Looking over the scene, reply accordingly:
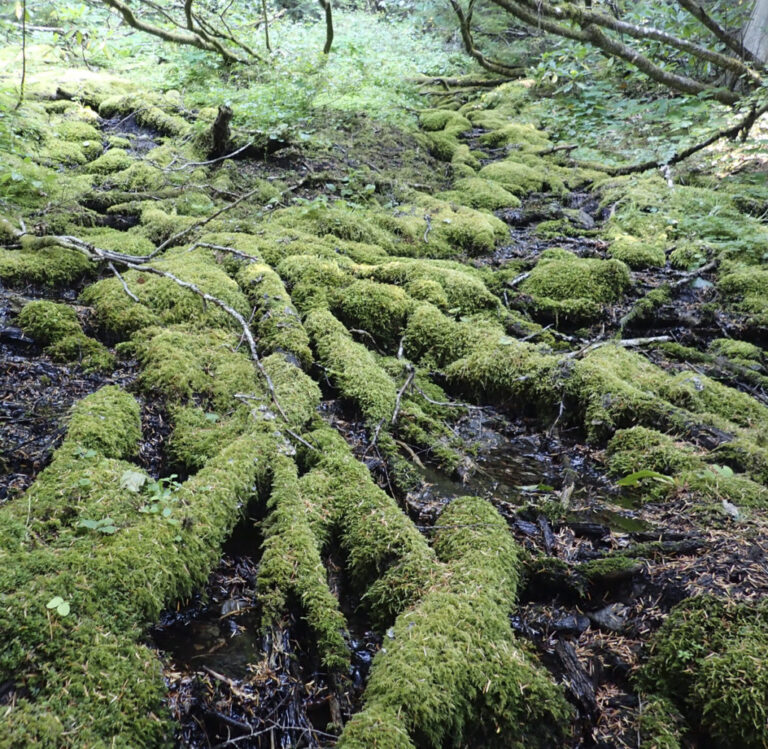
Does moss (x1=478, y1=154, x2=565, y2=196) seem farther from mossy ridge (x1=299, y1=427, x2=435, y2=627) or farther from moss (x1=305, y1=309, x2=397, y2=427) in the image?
mossy ridge (x1=299, y1=427, x2=435, y2=627)

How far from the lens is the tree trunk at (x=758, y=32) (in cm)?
1032

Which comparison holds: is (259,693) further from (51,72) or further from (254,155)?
(51,72)

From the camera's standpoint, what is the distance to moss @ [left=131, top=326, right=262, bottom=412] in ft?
12.9

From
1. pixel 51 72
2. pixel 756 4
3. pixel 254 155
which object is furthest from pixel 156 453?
pixel 756 4

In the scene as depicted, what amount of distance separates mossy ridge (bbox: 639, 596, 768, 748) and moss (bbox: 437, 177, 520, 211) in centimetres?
777

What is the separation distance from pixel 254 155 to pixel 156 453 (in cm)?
718

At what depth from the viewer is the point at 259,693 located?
7.52 feet

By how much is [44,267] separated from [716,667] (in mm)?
5968

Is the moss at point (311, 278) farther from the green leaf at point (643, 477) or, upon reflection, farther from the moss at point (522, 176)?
the moss at point (522, 176)

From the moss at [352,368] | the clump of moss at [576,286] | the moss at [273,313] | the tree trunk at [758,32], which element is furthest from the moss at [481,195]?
the tree trunk at [758,32]

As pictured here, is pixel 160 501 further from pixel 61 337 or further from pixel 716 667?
pixel 716 667

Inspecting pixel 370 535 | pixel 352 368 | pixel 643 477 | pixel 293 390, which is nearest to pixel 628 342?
pixel 643 477

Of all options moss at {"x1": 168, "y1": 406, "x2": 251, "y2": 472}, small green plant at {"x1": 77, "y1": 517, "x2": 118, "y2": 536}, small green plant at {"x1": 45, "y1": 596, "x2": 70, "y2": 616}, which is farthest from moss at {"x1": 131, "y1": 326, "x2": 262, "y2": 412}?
small green plant at {"x1": 45, "y1": 596, "x2": 70, "y2": 616}

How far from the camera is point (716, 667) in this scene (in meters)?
2.28
